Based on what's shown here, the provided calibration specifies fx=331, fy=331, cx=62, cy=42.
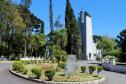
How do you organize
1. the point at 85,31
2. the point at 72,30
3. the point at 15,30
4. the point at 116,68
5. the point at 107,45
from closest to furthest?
Answer: the point at 116,68 < the point at 15,30 < the point at 72,30 < the point at 85,31 < the point at 107,45

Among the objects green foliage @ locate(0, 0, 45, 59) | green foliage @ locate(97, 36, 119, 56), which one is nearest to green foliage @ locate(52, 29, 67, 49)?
green foliage @ locate(0, 0, 45, 59)

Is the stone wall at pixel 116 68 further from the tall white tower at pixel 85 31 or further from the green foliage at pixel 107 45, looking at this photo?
the green foliage at pixel 107 45

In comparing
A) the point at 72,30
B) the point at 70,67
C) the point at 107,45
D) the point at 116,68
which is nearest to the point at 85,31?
the point at 72,30

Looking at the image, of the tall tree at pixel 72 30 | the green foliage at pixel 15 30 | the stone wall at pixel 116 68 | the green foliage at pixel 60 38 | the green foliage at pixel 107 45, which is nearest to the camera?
the stone wall at pixel 116 68

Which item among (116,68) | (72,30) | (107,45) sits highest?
(72,30)

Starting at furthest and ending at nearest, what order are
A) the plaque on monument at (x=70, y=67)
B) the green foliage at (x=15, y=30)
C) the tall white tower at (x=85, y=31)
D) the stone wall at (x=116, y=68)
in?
the tall white tower at (x=85, y=31), the green foliage at (x=15, y=30), the stone wall at (x=116, y=68), the plaque on monument at (x=70, y=67)

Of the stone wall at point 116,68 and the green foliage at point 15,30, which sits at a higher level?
the green foliage at point 15,30

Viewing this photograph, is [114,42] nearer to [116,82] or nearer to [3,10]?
[3,10]

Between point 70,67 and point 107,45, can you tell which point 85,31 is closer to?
point 107,45

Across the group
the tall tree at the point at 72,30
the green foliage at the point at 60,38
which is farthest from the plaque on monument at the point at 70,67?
the tall tree at the point at 72,30

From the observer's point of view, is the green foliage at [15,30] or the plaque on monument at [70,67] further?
the green foliage at [15,30]

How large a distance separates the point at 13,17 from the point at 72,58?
130 ft

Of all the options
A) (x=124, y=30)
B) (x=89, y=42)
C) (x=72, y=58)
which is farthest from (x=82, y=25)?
(x=72, y=58)

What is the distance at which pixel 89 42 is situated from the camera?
270ft
